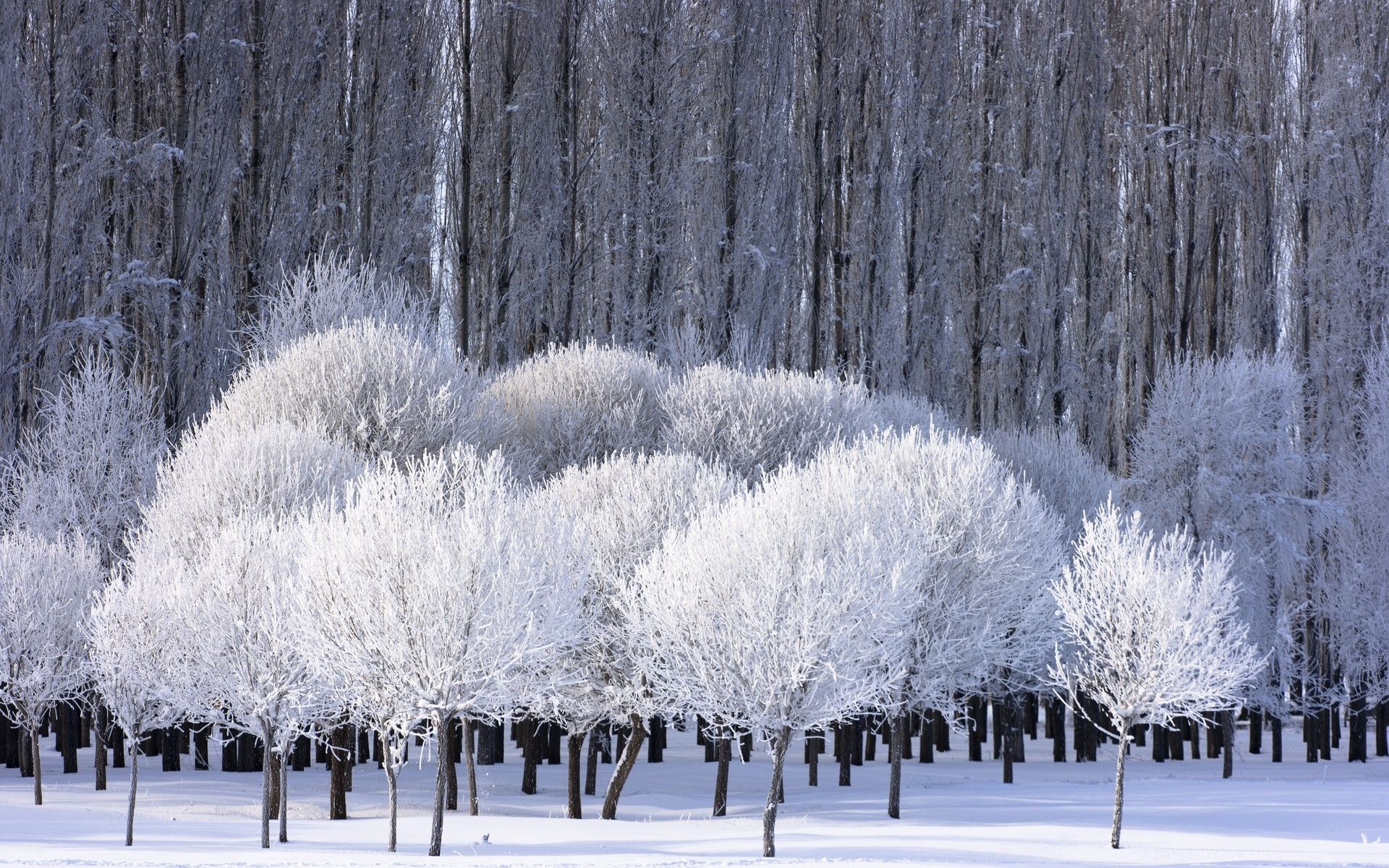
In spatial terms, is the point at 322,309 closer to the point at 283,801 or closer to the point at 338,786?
the point at 338,786

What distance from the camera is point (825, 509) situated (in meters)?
21.6

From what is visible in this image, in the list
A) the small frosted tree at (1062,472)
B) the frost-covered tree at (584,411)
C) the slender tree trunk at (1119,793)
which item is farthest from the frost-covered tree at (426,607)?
the small frosted tree at (1062,472)

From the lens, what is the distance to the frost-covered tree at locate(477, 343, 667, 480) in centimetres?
3114

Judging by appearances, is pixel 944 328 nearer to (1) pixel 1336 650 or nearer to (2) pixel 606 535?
(1) pixel 1336 650

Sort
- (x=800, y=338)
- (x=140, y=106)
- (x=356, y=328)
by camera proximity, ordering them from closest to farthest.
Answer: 1. (x=356, y=328)
2. (x=140, y=106)
3. (x=800, y=338)

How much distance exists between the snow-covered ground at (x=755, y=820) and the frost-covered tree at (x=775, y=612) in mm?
2258

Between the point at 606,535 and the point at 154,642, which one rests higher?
the point at 606,535

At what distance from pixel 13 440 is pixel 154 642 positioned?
12.9m

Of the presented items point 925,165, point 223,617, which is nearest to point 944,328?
point 925,165

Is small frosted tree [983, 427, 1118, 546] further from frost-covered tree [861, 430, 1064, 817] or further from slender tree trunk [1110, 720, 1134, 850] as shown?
slender tree trunk [1110, 720, 1134, 850]

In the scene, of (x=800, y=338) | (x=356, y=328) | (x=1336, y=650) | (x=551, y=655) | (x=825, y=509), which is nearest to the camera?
Answer: (x=551, y=655)

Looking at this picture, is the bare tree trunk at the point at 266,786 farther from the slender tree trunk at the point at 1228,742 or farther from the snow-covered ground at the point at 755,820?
the slender tree trunk at the point at 1228,742

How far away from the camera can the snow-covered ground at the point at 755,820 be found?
18766 mm

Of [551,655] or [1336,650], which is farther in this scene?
[1336,650]
